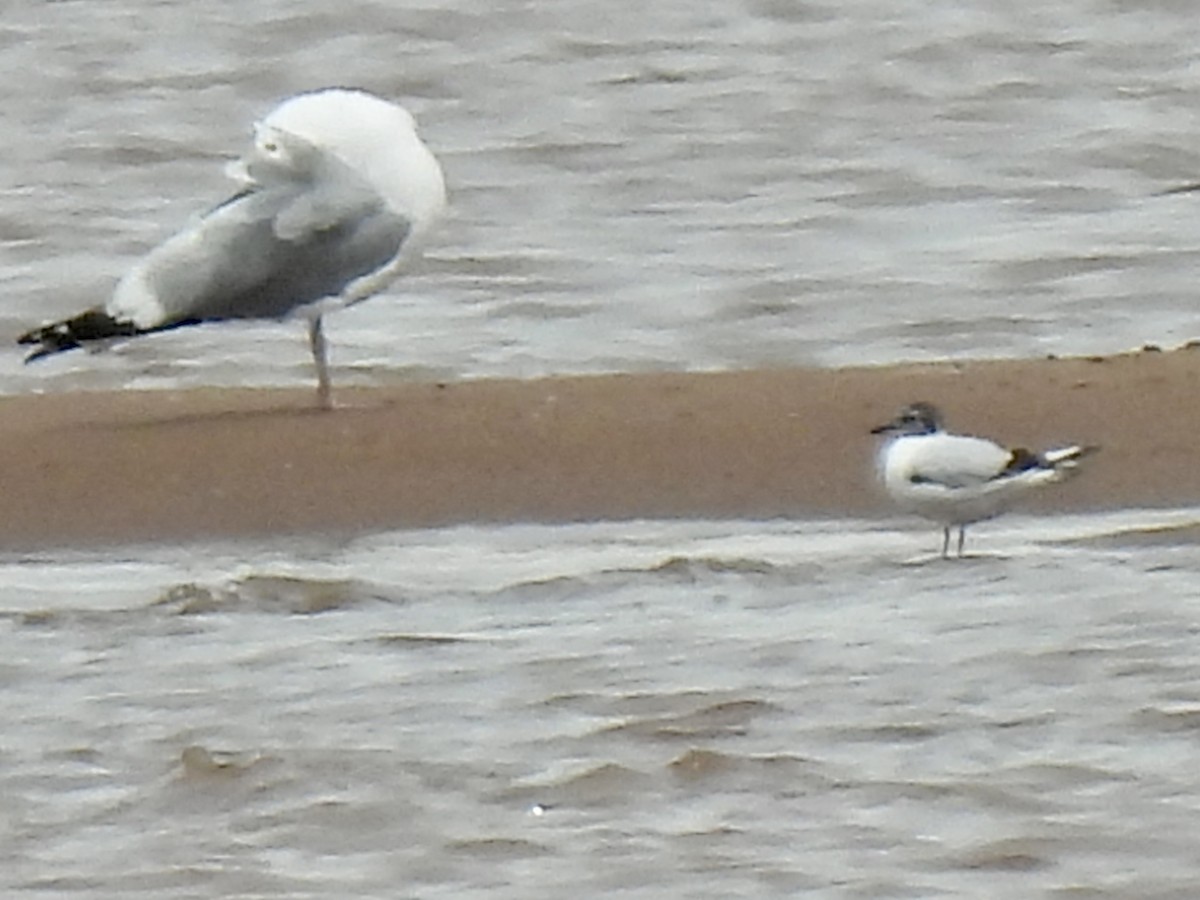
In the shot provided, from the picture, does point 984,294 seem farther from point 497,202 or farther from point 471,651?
point 471,651

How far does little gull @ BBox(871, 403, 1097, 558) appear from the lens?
25.7 feet

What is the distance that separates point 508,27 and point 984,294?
5460 millimetres

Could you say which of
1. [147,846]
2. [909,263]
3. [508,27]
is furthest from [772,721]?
[508,27]

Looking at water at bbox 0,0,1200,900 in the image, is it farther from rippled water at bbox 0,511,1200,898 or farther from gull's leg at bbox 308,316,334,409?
gull's leg at bbox 308,316,334,409

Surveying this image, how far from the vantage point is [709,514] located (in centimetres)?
830

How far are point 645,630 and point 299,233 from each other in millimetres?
2010

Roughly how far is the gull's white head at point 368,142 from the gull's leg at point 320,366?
387 millimetres

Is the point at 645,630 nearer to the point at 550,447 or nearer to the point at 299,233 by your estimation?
the point at 550,447

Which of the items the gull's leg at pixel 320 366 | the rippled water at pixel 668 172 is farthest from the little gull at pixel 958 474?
the rippled water at pixel 668 172

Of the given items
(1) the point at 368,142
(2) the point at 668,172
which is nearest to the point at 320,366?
(1) the point at 368,142

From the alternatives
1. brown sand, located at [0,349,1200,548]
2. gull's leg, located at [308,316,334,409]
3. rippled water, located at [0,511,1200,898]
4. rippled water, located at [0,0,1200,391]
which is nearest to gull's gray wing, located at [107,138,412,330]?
gull's leg, located at [308,316,334,409]

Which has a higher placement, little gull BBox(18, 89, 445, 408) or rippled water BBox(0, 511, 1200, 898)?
little gull BBox(18, 89, 445, 408)

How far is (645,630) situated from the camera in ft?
23.8

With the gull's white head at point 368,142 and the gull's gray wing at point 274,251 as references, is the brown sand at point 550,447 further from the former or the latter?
the gull's white head at point 368,142
